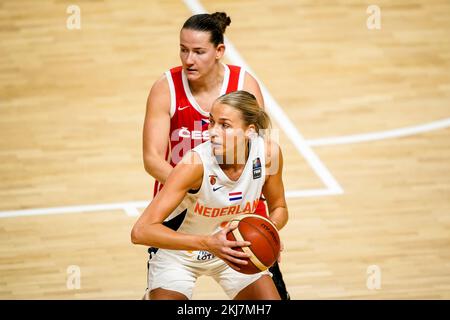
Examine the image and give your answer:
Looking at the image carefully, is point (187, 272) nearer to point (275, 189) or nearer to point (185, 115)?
point (275, 189)

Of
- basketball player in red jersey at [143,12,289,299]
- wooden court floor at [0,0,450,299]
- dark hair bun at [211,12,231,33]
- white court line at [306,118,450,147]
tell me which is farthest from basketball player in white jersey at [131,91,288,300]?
white court line at [306,118,450,147]

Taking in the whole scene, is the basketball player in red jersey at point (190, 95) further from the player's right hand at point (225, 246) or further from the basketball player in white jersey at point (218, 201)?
the player's right hand at point (225, 246)

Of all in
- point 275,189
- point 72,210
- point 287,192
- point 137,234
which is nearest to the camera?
point 137,234

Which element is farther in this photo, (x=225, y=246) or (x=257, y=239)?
(x=257, y=239)

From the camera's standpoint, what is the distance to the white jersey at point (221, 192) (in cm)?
538

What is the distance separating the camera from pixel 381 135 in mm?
9656

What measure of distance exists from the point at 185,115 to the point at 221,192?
86 centimetres

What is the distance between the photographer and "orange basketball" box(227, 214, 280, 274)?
5.14 meters

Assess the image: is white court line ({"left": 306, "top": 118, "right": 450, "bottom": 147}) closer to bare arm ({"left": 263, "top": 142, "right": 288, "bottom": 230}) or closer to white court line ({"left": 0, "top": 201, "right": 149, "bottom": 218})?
white court line ({"left": 0, "top": 201, "right": 149, "bottom": 218})

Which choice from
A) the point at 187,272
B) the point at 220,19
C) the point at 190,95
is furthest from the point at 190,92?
the point at 187,272

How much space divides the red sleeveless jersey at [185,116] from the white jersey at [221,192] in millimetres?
545

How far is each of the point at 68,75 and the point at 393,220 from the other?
4133mm

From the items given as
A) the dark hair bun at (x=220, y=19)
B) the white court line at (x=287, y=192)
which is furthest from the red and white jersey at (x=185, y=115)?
the white court line at (x=287, y=192)

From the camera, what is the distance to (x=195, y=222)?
5645 millimetres
